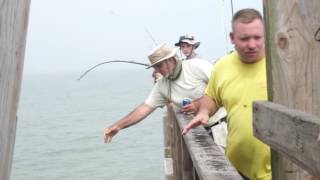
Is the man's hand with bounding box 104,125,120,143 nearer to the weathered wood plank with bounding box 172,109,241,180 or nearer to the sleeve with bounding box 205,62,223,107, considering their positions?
the weathered wood plank with bounding box 172,109,241,180

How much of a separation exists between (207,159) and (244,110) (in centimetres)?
42

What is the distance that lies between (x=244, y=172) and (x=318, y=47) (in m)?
1.62

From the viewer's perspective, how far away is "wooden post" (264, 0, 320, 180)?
1789 millimetres

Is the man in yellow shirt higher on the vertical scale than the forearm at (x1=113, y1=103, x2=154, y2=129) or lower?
higher

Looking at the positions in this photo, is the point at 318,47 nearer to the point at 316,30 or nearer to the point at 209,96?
the point at 316,30

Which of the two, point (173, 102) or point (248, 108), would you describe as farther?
point (173, 102)

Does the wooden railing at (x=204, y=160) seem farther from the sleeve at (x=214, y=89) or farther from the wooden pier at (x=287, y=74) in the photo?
the wooden pier at (x=287, y=74)

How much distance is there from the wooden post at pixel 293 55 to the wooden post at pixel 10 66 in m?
0.73

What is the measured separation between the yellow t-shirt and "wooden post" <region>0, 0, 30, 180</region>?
1666mm

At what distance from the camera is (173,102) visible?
5309mm

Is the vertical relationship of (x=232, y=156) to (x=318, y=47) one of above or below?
below

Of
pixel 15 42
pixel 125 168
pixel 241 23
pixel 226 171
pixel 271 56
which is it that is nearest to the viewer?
pixel 15 42

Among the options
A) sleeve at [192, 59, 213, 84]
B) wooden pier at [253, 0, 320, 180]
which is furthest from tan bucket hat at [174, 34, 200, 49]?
wooden pier at [253, 0, 320, 180]

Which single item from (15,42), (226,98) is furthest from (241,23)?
(15,42)
